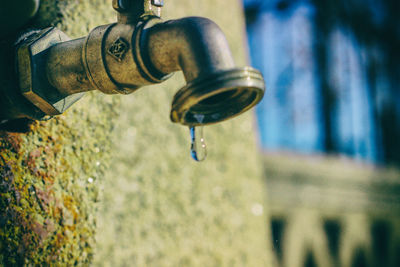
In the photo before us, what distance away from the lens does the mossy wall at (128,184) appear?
43 cm

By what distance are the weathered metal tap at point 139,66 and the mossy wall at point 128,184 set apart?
0.08m

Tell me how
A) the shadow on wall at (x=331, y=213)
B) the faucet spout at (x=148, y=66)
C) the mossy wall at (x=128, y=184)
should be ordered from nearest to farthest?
the faucet spout at (x=148, y=66)
the mossy wall at (x=128, y=184)
the shadow on wall at (x=331, y=213)

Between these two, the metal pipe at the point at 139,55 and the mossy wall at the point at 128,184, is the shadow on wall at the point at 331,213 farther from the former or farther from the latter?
the metal pipe at the point at 139,55

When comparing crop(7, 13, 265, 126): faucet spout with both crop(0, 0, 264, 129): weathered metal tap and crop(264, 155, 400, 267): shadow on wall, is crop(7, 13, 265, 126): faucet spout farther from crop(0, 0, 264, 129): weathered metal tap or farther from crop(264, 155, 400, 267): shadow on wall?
crop(264, 155, 400, 267): shadow on wall

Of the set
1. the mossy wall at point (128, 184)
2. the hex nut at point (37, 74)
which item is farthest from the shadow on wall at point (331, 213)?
the hex nut at point (37, 74)

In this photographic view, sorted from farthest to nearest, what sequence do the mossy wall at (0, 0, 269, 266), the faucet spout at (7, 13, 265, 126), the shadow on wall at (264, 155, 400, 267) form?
the shadow on wall at (264, 155, 400, 267), the mossy wall at (0, 0, 269, 266), the faucet spout at (7, 13, 265, 126)

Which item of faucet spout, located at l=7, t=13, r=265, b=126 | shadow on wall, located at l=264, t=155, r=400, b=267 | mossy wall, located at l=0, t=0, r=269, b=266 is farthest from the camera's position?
shadow on wall, located at l=264, t=155, r=400, b=267

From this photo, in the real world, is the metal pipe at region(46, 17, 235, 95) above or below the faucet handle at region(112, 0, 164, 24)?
below

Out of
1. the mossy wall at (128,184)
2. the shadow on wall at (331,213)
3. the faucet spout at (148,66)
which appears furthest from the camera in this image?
the shadow on wall at (331,213)

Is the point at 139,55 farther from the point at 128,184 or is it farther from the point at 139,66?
the point at 128,184

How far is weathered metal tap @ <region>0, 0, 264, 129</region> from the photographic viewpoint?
0.29m

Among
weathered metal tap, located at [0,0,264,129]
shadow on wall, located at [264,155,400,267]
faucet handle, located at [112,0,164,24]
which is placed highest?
faucet handle, located at [112,0,164,24]

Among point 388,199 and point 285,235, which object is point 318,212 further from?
point 388,199

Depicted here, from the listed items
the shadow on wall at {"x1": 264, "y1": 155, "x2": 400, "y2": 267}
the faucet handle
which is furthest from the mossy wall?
the shadow on wall at {"x1": 264, "y1": 155, "x2": 400, "y2": 267}
